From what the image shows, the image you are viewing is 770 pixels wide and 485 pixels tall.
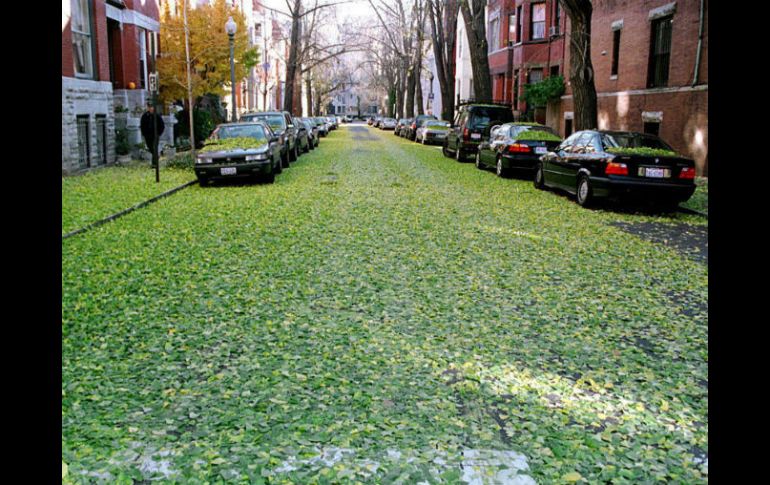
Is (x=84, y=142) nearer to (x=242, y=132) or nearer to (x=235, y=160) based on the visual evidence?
(x=242, y=132)

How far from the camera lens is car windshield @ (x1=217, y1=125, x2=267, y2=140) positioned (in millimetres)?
19609

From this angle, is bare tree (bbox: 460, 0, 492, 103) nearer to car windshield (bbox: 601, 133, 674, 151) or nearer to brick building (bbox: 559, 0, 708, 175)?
brick building (bbox: 559, 0, 708, 175)

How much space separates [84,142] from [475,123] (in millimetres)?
13658

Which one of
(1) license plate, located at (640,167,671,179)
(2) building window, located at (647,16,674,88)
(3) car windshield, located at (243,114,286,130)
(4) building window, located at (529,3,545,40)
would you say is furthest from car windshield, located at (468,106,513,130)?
(4) building window, located at (529,3,545,40)

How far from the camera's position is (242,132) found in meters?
19.8

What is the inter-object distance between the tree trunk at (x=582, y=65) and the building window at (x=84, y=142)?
14.9 meters

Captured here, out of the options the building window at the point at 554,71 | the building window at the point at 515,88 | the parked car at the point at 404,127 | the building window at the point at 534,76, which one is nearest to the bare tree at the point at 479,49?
the building window at the point at 554,71

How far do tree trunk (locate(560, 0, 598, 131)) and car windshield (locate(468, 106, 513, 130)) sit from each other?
21.5 ft

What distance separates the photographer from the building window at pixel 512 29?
41844 millimetres

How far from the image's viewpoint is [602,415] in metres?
4.37

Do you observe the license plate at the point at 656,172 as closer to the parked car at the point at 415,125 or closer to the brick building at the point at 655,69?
the brick building at the point at 655,69

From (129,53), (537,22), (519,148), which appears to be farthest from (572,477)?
(537,22)
